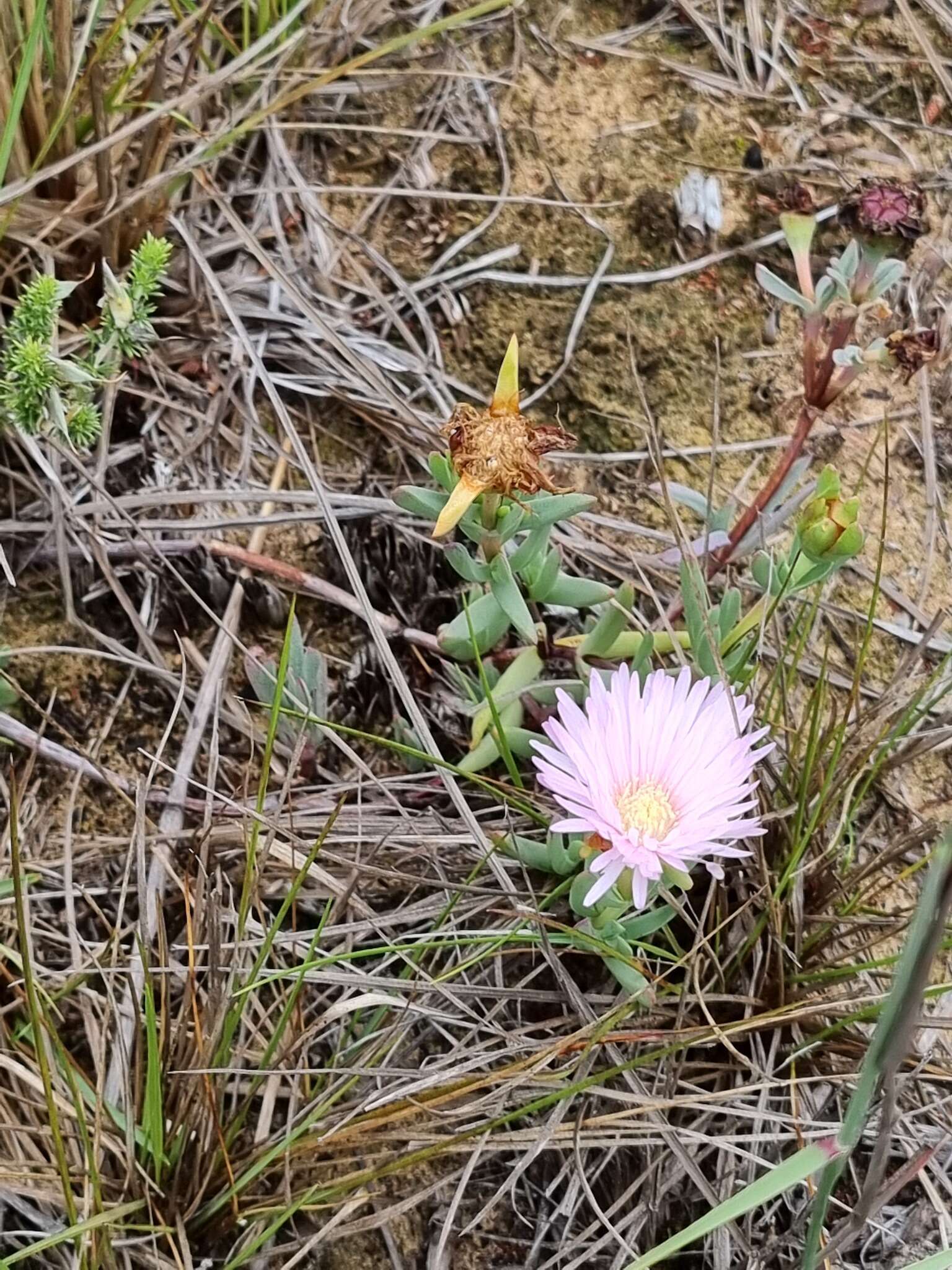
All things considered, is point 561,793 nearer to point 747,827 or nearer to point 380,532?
point 747,827

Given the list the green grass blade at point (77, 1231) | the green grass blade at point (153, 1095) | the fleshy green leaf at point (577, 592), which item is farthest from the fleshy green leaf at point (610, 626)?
the green grass blade at point (77, 1231)

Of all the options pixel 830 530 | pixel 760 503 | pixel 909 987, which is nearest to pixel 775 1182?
pixel 909 987

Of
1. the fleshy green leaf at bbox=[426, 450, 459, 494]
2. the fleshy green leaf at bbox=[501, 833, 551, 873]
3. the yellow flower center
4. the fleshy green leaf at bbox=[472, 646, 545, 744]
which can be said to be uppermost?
the fleshy green leaf at bbox=[426, 450, 459, 494]

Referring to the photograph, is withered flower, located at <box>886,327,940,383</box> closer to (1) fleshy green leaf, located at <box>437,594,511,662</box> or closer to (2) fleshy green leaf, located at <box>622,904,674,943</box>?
(1) fleshy green leaf, located at <box>437,594,511,662</box>

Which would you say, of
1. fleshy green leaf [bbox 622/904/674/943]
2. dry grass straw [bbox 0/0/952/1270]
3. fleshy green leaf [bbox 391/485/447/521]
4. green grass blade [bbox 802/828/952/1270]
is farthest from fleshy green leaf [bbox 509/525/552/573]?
green grass blade [bbox 802/828/952/1270]

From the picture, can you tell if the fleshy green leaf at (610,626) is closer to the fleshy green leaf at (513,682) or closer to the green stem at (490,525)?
the fleshy green leaf at (513,682)

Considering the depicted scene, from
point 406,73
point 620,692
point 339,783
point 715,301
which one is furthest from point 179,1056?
point 406,73
